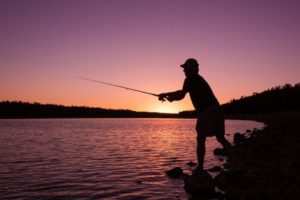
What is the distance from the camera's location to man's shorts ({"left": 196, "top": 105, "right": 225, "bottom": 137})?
830 centimetres

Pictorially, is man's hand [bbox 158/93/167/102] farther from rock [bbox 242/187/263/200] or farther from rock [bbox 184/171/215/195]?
rock [bbox 242/187/263/200]

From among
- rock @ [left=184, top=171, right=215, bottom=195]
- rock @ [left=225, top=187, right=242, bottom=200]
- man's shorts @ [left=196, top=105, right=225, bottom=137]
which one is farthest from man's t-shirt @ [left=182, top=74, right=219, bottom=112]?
rock @ [left=225, top=187, right=242, bottom=200]

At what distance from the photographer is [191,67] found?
8555 millimetres

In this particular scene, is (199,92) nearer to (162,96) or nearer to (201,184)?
(162,96)

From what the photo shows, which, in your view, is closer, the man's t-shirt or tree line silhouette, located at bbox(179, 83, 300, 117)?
the man's t-shirt

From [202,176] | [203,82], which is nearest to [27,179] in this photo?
[202,176]

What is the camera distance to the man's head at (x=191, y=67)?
856 centimetres

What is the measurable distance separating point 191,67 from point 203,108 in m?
1.04

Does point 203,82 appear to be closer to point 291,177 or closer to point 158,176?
point 291,177

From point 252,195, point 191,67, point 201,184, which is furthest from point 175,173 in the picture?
point 252,195

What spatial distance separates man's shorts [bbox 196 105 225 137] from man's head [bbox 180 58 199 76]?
3.16 ft

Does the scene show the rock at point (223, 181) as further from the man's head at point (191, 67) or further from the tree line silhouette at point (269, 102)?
the tree line silhouette at point (269, 102)

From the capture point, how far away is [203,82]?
839 cm

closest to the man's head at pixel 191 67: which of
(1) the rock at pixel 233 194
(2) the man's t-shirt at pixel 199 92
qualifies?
(2) the man's t-shirt at pixel 199 92
